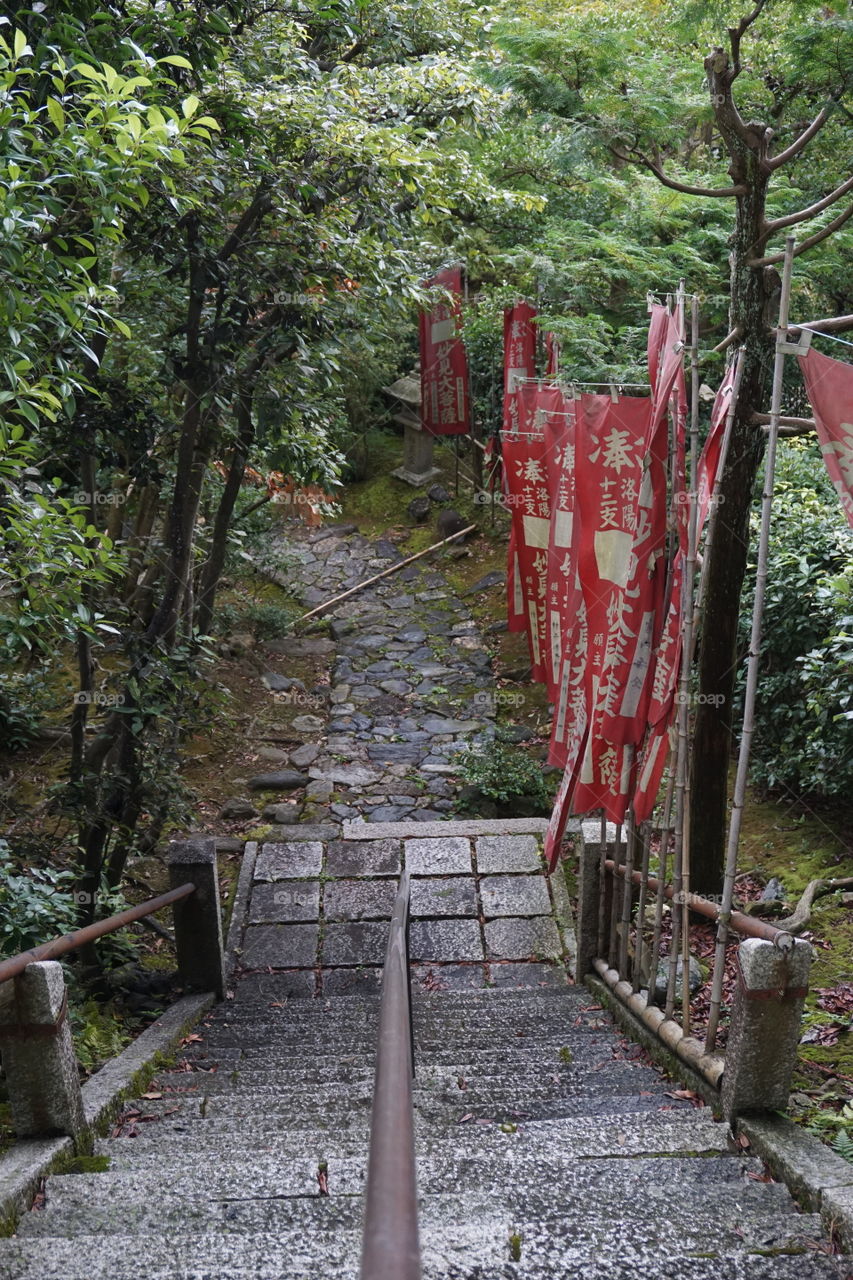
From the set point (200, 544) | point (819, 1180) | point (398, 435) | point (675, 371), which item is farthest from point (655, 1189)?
point (398, 435)

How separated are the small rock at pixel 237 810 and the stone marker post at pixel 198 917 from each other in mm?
3505

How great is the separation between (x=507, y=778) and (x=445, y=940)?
8.14ft

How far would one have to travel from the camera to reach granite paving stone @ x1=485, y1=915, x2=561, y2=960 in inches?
328

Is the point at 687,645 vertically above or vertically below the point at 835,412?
below

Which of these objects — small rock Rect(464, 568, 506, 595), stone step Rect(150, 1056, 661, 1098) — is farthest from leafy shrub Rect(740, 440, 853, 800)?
small rock Rect(464, 568, 506, 595)

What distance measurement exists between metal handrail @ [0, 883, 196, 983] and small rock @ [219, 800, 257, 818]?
13.5 ft

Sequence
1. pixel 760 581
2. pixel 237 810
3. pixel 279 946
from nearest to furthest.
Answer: pixel 760 581 < pixel 279 946 < pixel 237 810

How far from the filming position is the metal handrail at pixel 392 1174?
1.19 meters

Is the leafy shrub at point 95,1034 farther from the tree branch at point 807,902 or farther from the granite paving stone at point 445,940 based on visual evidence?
the tree branch at point 807,902

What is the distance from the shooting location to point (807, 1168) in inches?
129

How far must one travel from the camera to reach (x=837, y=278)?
11.9 metres

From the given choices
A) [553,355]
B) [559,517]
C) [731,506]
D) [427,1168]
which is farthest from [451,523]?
[427,1168]

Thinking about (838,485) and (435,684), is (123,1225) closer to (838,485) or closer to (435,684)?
(838,485)

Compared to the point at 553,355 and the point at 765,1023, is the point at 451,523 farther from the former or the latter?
the point at 765,1023
